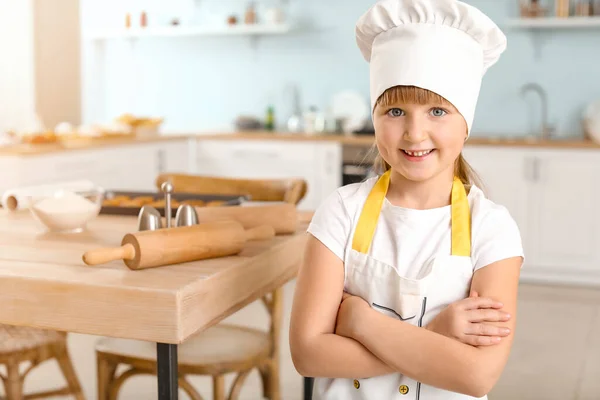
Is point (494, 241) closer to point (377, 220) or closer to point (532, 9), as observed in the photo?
point (377, 220)

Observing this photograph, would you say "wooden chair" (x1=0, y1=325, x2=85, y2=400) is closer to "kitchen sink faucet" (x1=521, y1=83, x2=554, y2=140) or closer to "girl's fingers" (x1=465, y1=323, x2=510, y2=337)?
"girl's fingers" (x1=465, y1=323, x2=510, y2=337)

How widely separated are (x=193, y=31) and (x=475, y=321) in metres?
4.83

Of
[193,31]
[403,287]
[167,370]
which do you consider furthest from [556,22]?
[167,370]

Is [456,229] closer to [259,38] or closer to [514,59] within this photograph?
[514,59]

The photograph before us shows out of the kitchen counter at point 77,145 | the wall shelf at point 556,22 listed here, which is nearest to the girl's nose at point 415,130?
the kitchen counter at point 77,145

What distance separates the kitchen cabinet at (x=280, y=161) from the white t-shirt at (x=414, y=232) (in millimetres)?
3608

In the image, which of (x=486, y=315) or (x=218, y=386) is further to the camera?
(x=218, y=386)

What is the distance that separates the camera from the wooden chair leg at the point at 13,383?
7.15 feet

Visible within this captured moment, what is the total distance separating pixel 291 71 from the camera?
19.1ft

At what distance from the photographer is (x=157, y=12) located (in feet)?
20.1

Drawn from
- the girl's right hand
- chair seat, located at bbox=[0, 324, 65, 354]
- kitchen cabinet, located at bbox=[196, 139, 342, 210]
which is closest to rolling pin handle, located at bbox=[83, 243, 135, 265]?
the girl's right hand

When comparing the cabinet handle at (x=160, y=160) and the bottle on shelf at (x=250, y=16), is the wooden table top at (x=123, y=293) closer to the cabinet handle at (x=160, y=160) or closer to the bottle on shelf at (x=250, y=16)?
the cabinet handle at (x=160, y=160)

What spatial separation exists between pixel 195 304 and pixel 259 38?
15.8ft

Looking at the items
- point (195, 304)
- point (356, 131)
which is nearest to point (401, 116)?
point (195, 304)
